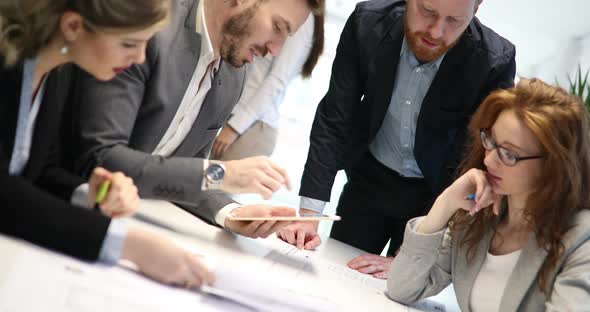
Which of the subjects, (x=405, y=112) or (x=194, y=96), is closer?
(x=194, y=96)

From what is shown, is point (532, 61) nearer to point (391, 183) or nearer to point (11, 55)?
point (391, 183)

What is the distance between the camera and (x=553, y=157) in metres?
1.39

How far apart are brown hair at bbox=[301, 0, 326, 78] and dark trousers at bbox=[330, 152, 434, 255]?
735 millimetres

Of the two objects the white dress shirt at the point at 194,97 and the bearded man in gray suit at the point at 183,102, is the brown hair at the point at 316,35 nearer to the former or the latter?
the bearded man in gray suit at the point at 183,102

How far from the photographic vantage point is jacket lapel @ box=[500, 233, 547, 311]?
145cm

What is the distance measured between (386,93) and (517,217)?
1.89 feet

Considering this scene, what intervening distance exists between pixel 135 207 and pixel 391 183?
1296 mm

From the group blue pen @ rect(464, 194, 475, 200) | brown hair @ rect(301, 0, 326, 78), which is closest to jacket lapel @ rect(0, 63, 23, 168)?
brown hair @ rect(301, 0, 326, 78)

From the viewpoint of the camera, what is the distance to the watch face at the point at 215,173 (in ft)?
3.24

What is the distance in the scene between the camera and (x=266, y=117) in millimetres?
2156

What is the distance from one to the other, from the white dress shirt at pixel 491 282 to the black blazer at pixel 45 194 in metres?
1.03

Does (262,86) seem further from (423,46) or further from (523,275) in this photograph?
(523,275)

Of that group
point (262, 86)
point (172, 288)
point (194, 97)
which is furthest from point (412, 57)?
point (172, 288)

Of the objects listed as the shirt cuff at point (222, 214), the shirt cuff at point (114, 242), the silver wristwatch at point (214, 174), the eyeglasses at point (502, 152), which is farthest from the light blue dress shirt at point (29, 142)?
the eyeglasses at point (502, 152)
